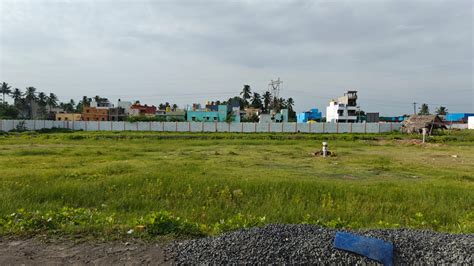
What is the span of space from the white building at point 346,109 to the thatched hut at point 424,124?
25.8 m

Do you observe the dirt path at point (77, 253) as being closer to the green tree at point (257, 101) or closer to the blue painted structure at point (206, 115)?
the blue painted structure at point (206, 115)

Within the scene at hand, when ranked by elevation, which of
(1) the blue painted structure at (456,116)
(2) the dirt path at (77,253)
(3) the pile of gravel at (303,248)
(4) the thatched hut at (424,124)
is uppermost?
(1) the blue painted structure at (456,116)

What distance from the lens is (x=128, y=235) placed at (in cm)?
502

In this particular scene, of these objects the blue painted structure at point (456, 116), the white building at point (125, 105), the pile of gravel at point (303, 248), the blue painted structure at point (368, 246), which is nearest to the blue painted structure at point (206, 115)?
the white building at point (125, 105)

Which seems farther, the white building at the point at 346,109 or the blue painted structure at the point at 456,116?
the blue painted structure at the point at 456,116

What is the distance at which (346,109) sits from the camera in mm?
79125

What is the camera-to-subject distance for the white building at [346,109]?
79062 millimetres

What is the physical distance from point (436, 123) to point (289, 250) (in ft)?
176

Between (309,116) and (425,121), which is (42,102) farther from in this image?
(425,121)

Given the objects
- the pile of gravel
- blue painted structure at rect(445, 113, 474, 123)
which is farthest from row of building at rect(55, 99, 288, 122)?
the pile of gravel

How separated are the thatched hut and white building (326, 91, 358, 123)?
Result: 25809 millimetres

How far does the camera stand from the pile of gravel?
3.99 meters

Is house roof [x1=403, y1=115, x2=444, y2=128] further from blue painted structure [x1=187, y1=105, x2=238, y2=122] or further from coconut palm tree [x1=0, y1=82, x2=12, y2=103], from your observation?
coconut palm tree [x1=0, y1=82, x2=12, y2=103]

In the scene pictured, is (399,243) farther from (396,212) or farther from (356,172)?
(356,172)
